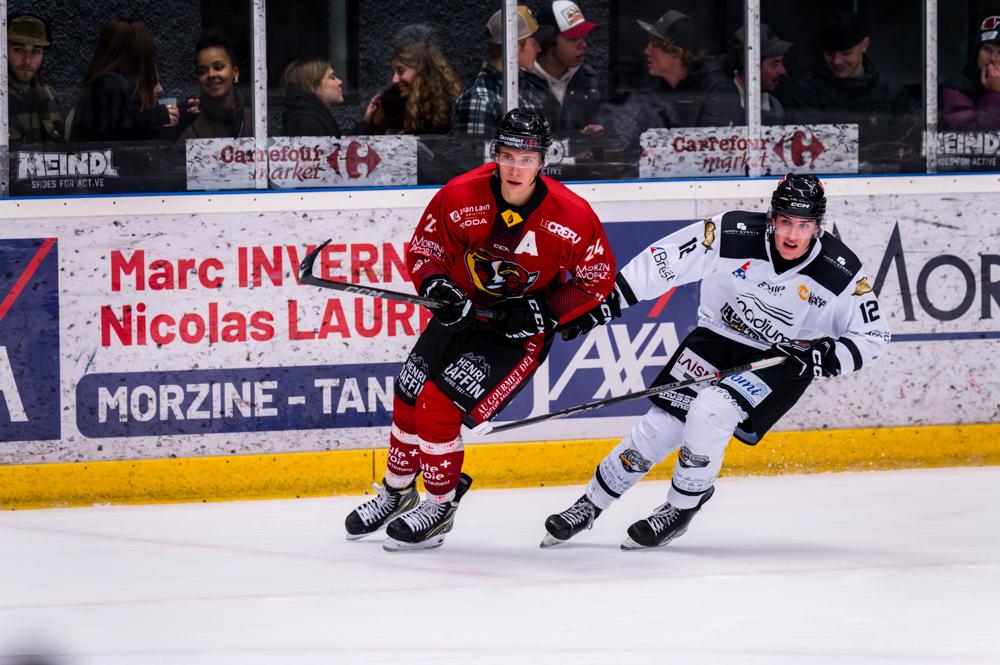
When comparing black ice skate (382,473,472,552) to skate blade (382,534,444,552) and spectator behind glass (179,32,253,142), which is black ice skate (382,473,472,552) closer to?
skate blade (382,534,444,552)

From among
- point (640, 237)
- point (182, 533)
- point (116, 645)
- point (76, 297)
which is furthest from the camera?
point (640, 237)

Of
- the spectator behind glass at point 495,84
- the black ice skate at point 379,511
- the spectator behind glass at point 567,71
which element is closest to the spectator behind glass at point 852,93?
the spectator behind glass at point 567,71

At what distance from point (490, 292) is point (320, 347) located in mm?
1006

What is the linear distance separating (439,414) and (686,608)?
92cm

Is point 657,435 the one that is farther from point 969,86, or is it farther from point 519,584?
point 969,86

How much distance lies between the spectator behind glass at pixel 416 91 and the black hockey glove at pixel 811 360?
169cm

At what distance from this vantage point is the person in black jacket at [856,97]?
5.61 m

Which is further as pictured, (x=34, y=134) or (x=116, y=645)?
(x=34, y=134)

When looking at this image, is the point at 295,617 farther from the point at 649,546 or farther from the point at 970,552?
the point at 970,552

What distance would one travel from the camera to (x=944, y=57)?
5684 millimetres

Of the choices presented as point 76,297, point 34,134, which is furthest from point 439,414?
point 34,134

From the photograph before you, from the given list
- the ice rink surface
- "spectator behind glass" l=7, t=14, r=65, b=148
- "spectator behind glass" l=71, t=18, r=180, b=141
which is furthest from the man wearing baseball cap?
"spectator behind glass" l=7, t=14, r=65, b=148

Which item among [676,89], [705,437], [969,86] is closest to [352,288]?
[705,437]

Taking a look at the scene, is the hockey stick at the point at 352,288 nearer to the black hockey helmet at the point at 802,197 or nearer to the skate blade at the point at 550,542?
the skate blade at the point at 550,542
